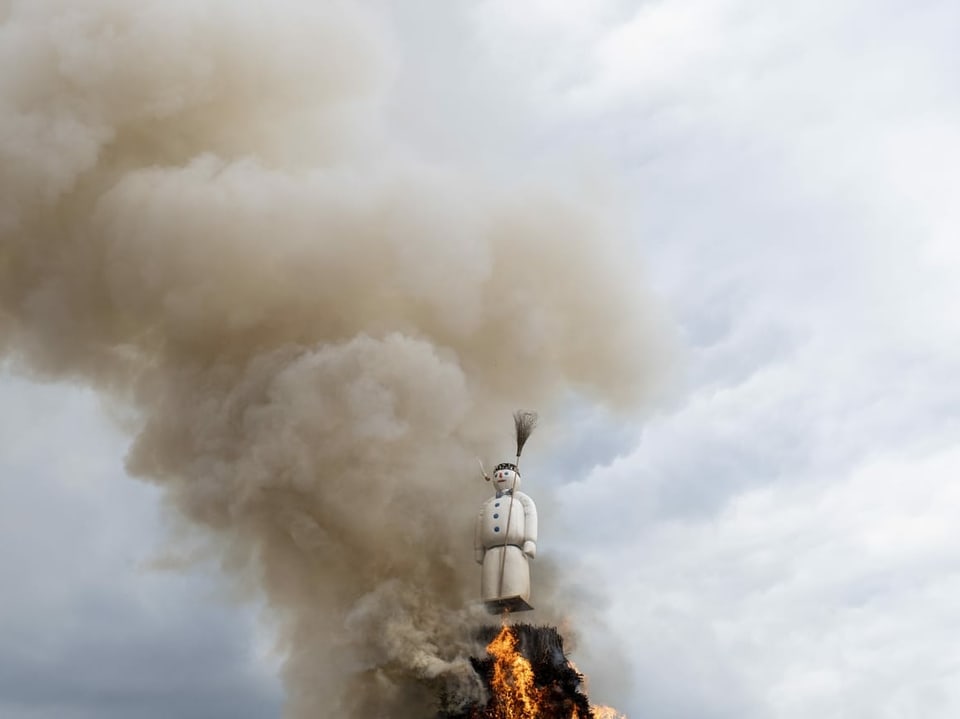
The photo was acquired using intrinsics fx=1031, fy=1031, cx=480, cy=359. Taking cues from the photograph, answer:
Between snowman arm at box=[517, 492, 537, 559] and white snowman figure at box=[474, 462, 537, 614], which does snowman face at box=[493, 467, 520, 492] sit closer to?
white snowman figure at box=[474, 462, 537, 614]

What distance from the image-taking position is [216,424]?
3403 centimetres

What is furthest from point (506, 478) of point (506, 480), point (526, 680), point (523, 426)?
point (526, 680)

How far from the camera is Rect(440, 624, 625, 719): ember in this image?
1151 inches

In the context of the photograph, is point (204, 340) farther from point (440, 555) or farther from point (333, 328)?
point (440, 555)

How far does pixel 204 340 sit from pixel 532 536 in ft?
43.7

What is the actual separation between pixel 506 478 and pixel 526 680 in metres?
6.80

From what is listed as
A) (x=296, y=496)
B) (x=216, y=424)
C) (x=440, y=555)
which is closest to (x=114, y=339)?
(x=216, y=424)

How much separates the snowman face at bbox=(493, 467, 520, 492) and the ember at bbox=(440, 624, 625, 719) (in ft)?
16.0

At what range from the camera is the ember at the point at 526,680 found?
95.9ft

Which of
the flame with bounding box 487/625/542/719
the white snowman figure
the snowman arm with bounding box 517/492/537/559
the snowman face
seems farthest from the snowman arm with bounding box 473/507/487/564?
the flame with bounding box 487/625/542/719

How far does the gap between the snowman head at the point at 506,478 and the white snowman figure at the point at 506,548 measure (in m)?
0.14

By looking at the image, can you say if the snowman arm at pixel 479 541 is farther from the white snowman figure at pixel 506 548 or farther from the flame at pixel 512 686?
the flame at pixel 512 686

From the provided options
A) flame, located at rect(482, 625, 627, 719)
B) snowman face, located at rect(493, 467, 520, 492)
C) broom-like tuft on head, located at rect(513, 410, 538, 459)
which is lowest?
flame, located at rect(482, 625, 627, 719)

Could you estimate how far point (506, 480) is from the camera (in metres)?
33.7
